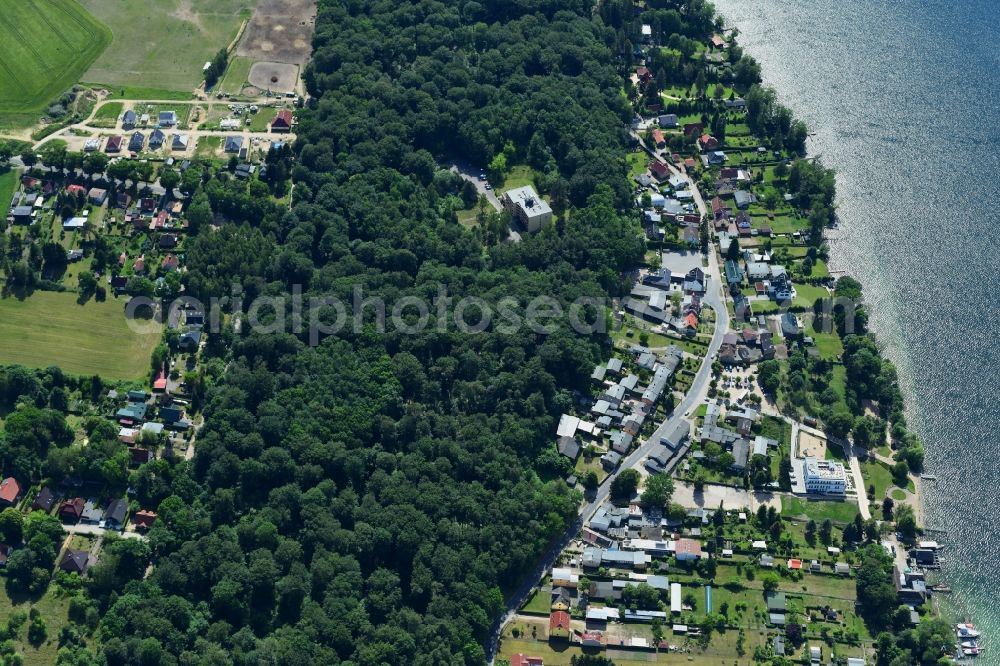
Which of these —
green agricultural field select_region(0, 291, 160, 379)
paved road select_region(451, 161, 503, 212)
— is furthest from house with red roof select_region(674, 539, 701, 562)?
green agricultural field select_region(0, 291, 160, 379)

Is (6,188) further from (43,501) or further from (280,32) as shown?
(43,501)

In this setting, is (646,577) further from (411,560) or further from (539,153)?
(539,153)

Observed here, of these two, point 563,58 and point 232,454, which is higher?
point 563,58

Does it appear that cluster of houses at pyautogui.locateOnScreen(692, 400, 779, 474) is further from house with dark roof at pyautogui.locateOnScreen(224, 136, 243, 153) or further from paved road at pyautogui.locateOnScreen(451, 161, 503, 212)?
house with dark roof at pyautogui.locateOnScreen(224, 136, 243, 153)

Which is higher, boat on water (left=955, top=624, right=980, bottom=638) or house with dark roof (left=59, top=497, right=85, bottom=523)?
house with dark roof (left=59, top=497, right=85, bottom=523)

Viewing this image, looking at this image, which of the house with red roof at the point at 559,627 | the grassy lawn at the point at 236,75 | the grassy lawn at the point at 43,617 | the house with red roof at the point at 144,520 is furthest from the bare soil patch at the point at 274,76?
the house with red roof at the point at 559,627

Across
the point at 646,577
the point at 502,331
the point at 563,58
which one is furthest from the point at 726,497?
the point at 563,58
